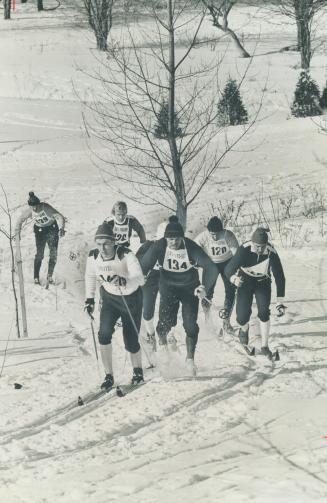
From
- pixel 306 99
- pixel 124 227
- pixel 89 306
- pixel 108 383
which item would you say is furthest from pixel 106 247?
pixel 306 99

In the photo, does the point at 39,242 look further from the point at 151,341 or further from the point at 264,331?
the point at 264,331

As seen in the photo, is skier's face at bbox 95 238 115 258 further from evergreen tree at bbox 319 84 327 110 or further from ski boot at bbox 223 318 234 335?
evergreen tree at bbox 319 84 327 110

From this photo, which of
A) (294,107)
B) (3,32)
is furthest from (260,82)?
(3,32)

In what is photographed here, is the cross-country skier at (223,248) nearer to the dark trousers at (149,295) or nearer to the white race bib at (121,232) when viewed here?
the dark trousers at (149,295)

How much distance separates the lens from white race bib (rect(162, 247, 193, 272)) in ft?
37.7

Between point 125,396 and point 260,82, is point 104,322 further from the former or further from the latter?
point 260,82

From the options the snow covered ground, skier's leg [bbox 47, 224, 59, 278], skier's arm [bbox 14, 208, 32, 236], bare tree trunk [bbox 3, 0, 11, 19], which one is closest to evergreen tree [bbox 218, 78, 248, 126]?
the snow covered ground

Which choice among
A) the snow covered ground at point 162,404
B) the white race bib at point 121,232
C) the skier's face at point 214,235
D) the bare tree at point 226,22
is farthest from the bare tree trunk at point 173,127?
the bare tree at point 226,22

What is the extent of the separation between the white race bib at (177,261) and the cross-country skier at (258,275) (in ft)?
2.17

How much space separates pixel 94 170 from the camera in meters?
25.1

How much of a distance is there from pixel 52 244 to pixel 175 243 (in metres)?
5.71

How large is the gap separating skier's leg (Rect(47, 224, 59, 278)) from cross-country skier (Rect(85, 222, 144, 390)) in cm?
564

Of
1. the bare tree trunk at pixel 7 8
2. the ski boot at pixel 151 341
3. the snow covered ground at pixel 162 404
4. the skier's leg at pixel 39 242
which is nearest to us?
the snow covered ground at pixel 162 404

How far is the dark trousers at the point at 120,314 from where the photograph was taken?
10.8 metres
